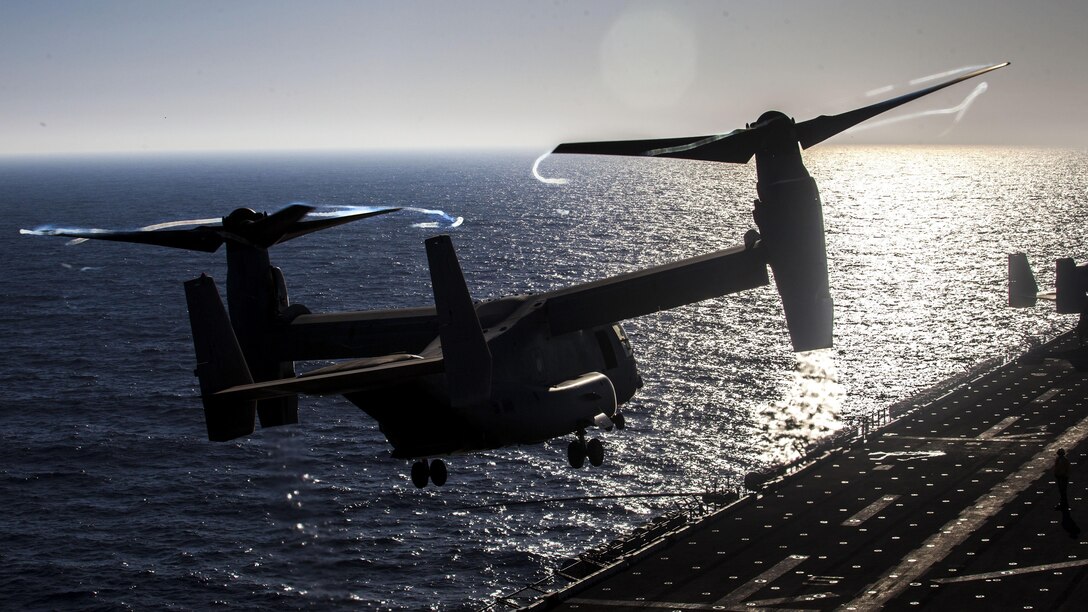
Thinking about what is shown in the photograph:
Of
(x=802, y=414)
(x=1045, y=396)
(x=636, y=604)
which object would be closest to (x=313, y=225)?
(x=636, y=604)

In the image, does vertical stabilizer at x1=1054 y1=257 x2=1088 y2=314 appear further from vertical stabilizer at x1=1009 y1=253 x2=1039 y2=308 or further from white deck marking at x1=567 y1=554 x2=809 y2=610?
white deck marking at x1=567 y1=554 x2=809 y2=610

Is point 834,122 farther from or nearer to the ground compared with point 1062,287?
farther from the ground

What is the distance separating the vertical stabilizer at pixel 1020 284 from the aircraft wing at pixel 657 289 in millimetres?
79656

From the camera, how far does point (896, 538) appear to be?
6022 cm

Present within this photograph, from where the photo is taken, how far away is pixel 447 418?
97.5ft

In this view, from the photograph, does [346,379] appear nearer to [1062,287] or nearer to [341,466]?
[341,466]

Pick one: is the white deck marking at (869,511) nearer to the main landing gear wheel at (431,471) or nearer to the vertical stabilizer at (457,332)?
the main landing gear wheel at (431,471)

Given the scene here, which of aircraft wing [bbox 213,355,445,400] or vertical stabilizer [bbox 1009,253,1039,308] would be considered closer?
aircraft wing [bbox 213,355,445,400]

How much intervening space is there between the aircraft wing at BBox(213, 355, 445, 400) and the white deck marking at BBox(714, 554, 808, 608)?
1188 inches

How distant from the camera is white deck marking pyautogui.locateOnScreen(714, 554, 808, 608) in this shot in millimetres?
53031

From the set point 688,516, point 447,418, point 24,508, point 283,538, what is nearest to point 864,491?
point 688,516

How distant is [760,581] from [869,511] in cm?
1389

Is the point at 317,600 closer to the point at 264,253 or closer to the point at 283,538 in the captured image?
the point at 283,538

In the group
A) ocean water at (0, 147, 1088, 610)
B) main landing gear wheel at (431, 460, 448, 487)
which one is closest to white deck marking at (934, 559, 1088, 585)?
ocean water at (0, 147, 1088, 610)
